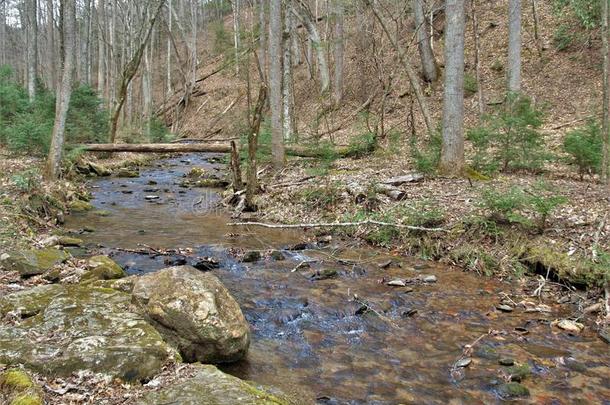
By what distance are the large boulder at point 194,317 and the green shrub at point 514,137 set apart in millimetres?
7183

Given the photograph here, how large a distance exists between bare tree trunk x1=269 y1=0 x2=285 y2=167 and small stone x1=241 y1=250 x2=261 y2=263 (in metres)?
5.90

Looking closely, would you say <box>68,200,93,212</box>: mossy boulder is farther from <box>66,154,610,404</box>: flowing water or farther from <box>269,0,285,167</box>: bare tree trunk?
<box>269,0,285,167</box>: bare tree trunk

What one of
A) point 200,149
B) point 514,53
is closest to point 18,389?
point 200,149

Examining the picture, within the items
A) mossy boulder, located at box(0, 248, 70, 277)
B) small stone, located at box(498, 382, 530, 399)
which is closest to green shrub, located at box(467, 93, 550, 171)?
small stone, located at box(498, 382, 530, 399)

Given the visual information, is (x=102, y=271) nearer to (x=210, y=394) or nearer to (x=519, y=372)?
(x=210, y=394)

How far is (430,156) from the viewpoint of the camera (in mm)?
10852

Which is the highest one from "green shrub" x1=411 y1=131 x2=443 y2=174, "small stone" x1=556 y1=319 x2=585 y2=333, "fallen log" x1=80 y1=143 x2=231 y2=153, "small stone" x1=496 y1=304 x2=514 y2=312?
"fallen log" x1=80 y1=143 x2=231 y2=153

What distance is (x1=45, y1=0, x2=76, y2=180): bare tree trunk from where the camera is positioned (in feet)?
36.8

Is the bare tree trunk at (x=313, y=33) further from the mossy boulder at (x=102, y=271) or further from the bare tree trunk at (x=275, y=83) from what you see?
the mossy boulder at (x=102, y=271)

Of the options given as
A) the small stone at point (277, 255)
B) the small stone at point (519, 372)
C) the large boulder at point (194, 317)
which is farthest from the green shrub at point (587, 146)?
the large boulder at point (194, 317)

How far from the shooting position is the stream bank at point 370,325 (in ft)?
13.9

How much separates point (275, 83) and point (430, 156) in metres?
5.00

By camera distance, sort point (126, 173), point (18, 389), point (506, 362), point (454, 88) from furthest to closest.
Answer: point (126, 173)
point (454, 88)
point (506, 362)
point (18, 389)

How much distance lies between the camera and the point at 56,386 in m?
3.27
